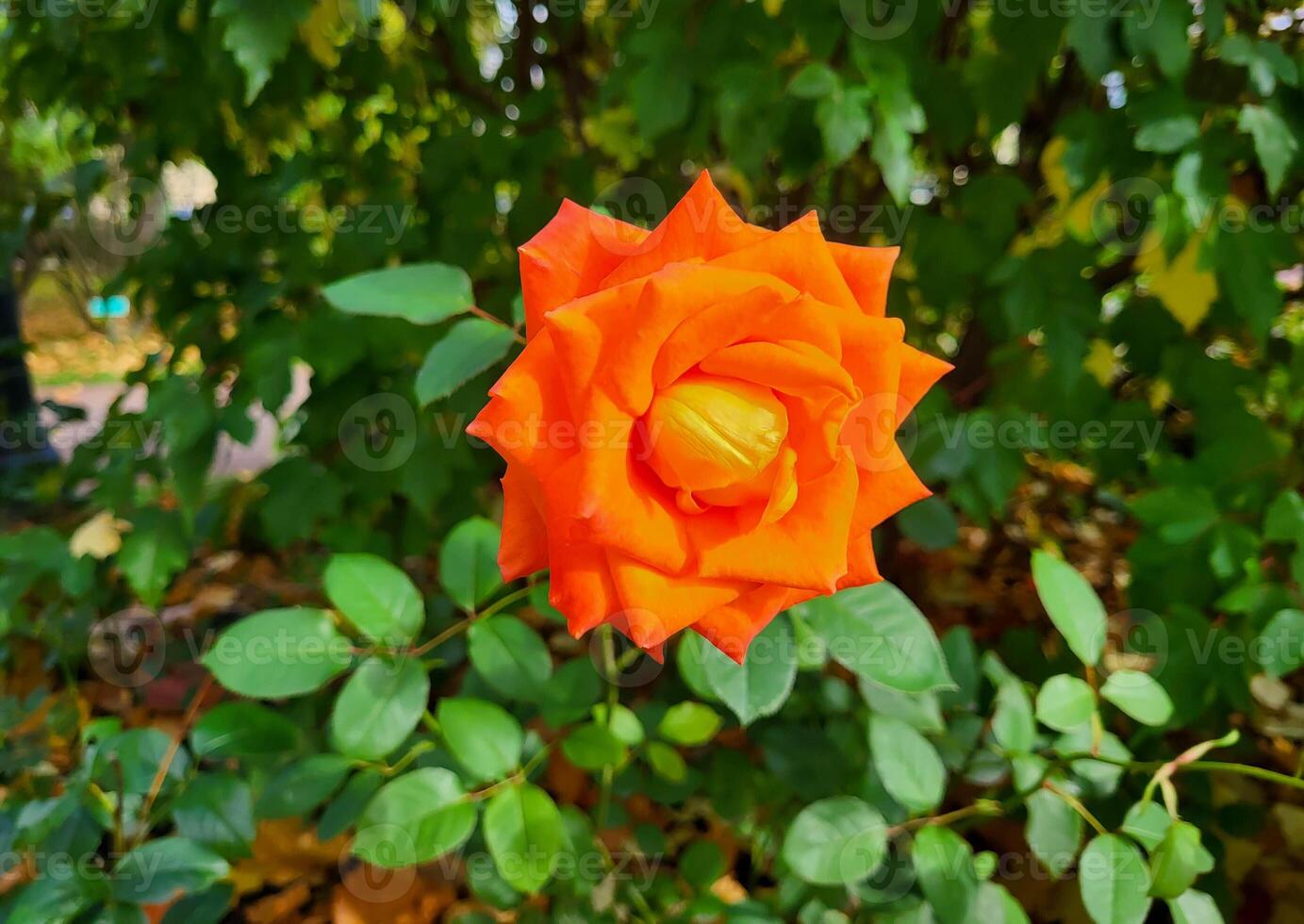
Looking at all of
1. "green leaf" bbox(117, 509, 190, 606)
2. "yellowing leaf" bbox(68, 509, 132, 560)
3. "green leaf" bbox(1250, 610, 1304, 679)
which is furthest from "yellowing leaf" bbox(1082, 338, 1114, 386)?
"yellowing leaf" bbox(68, 509, 132, 560)

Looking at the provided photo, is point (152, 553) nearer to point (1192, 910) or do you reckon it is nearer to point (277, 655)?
point (277, 655)

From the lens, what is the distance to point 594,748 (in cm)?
64

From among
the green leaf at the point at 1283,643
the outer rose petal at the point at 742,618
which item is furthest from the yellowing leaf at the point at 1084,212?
the outer rose petal at the point at 742,618

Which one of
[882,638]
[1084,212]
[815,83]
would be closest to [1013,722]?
[882,638]

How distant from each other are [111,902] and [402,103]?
3.92 ft

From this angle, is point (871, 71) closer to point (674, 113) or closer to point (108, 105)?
point (674, 113)

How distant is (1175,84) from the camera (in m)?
0.81

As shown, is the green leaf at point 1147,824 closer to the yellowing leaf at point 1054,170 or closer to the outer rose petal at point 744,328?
the outer rose petal at point 744,328

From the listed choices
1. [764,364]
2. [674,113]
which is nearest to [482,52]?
[674,113]

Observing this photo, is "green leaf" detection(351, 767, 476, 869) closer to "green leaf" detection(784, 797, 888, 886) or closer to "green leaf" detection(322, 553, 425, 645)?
"green leaf" detection(322, 553, 425, 645)

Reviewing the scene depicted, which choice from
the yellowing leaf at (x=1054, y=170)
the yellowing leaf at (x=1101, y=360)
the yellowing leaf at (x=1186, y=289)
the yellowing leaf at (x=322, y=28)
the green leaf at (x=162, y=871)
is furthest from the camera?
the yellowing leaf at (x=1101, y=360)

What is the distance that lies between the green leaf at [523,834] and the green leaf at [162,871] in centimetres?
21

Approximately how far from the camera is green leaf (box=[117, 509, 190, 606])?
3.26 feet

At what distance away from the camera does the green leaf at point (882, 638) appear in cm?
52
